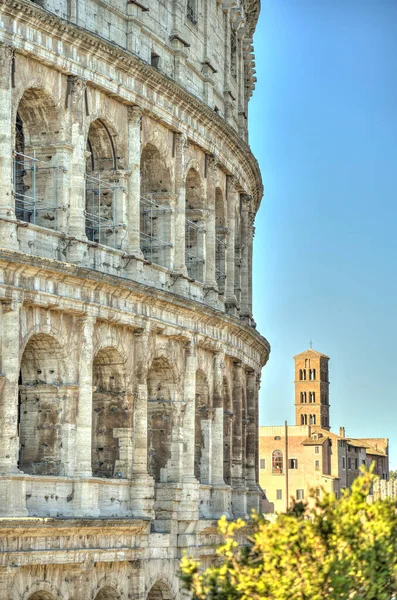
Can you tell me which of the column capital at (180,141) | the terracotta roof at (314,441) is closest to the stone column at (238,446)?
the column capital at (180,141)

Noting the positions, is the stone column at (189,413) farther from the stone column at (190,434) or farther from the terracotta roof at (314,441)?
the terracotta roof at (314,441)

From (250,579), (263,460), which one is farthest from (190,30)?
(263,460)

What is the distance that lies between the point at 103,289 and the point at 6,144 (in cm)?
410

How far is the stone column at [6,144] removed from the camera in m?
30.2

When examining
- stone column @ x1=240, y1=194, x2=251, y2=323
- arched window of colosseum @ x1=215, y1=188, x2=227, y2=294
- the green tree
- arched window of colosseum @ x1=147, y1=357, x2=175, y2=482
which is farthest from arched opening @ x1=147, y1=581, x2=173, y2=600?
the green tree

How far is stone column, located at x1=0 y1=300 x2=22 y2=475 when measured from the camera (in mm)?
29625

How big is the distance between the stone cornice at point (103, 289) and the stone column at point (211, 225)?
143cm

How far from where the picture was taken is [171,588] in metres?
36.2

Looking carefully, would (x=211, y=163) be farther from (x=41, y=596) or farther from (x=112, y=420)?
(x=41, y=596)

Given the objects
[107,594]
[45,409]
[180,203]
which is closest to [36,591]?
[107,594]

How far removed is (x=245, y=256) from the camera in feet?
152

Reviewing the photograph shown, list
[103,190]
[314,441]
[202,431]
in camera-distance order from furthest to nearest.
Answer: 1. [314,441]
2. [202,431]
3. [103,190]

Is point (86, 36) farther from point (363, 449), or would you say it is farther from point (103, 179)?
point (363, 449)

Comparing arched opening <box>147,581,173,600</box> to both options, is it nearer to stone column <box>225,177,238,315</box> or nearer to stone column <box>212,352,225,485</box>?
stone column <box>212,352,225,485</box>
